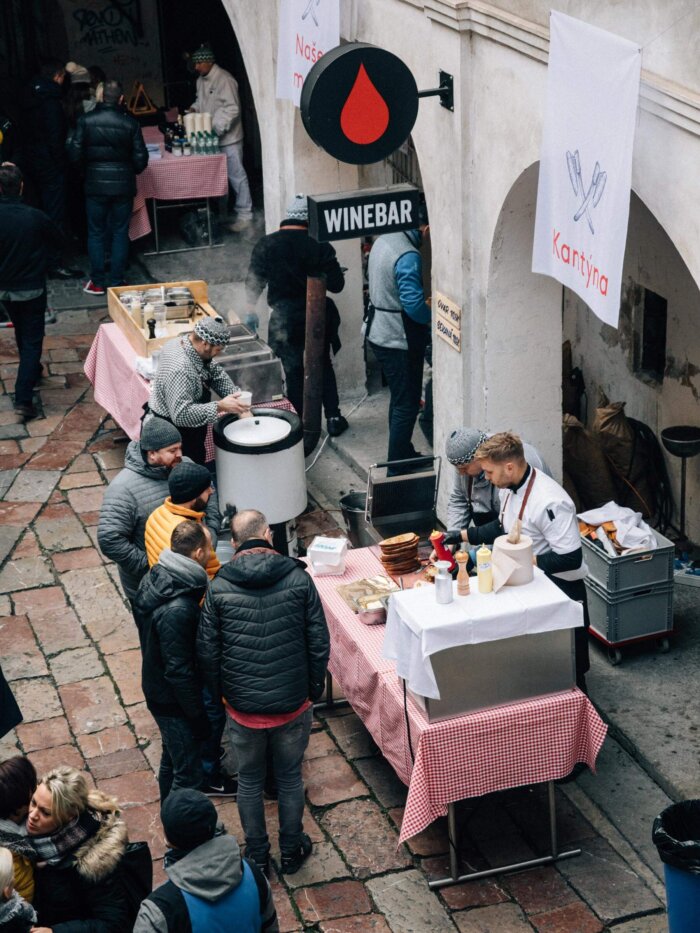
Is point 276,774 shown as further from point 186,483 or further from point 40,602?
point 40,602

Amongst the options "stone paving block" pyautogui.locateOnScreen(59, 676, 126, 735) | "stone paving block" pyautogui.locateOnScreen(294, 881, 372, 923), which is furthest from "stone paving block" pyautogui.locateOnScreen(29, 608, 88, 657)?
"stone paving block" pyautogui.locateOnScreen(294, 881, 372, 923)

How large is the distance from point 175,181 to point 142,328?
5.06 metres

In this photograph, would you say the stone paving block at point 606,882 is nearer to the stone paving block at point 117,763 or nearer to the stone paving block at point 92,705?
the stone paving block at point 117,763

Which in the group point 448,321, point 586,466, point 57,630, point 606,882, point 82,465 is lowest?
Answer: point 82,465

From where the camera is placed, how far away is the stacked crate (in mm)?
7613

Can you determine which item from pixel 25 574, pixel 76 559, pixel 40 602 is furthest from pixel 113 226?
pixel 40 602

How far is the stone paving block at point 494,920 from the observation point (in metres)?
5.80

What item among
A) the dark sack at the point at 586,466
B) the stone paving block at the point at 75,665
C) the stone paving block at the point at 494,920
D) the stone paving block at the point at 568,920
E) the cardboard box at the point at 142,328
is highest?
the cardboard box at the point at 142,328

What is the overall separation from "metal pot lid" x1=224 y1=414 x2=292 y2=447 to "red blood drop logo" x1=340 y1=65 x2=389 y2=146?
1980 millimetres

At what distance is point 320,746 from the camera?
715 centimetres

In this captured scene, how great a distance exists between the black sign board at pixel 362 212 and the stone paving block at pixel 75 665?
113 inches

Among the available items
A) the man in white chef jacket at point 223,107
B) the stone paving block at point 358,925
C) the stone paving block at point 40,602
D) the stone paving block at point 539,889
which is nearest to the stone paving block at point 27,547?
the stone paving block at point 40,602

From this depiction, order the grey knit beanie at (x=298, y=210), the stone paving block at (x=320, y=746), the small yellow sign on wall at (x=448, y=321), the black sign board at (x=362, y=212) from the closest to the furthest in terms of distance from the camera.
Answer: the stone paving block at (x=320, y=746)
the black sign board at (x=362, y=212)
the small yellow sign on wall at (x=448, y=321)
the grey knit beanie at (x=298, y=210)

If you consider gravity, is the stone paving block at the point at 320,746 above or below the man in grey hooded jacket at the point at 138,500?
below
